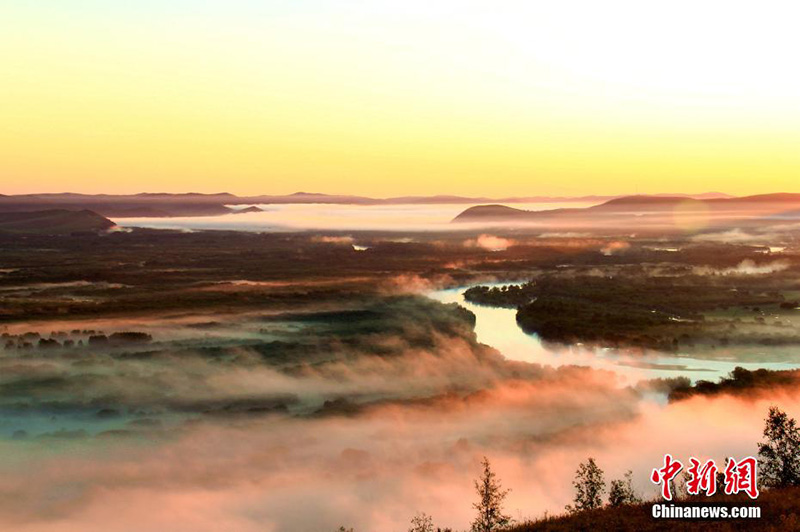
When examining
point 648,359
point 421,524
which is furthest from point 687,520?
point 648,359

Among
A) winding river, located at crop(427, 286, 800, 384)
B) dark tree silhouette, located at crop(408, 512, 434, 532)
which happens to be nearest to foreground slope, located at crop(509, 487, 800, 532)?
dark tree silhouette, located at crop(408, 512, 434, 532)

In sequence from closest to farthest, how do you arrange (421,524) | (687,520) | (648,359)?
(687,520) < (421,524) < (648,359)

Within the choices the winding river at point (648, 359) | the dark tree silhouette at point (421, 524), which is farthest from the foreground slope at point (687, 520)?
the winding river at point (648, 359)

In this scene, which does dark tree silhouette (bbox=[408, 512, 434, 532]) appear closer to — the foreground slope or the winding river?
the foreground slope

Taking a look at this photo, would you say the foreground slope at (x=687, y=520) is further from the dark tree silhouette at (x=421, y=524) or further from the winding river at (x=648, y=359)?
the winding river at (x=648, y=359)

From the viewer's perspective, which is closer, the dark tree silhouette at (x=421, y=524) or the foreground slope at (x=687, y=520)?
the foreground slope at (x=687, y=520)

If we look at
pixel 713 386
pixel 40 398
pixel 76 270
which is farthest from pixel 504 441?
pixel 76 270

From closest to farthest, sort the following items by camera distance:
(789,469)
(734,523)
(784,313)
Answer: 1. (734,523)
2. (789,469)
3. (784,313)

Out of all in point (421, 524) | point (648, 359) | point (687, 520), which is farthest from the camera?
point (648, 359)

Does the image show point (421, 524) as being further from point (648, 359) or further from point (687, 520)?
point (648, 359)

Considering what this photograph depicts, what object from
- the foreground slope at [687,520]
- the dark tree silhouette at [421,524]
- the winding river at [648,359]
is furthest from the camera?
the winding river at [648,359]

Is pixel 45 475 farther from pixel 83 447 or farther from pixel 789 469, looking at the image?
pixel 789 469
